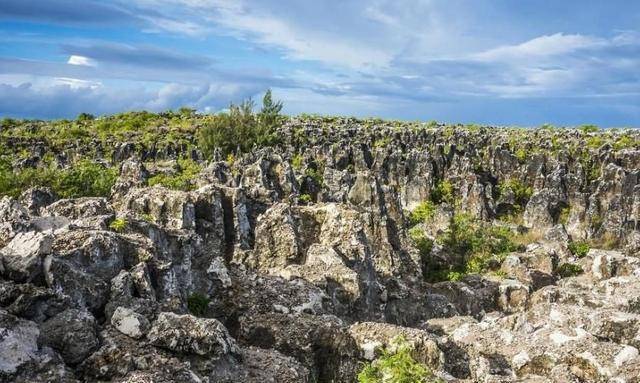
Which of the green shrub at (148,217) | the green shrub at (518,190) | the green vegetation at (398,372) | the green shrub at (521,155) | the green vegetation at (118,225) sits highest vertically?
the green shrub at (521,155)

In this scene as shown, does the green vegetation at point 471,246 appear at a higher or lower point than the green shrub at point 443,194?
lower

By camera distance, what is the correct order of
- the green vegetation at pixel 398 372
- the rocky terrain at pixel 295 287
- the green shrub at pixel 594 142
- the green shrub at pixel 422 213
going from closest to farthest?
the rocky terrain at pixel 295 287 → the green vegetation at pixel 398 372 → the green shrub at pixel 422 213 → the green shrub at pixel 594 142

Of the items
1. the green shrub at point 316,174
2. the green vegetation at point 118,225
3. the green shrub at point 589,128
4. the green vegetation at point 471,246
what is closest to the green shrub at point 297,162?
the green shrub at point 316,174

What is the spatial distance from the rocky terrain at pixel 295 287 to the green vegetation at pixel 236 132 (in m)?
25.3

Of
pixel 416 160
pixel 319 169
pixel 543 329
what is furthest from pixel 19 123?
pixel 543 329

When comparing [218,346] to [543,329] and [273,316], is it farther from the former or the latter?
[543,329]

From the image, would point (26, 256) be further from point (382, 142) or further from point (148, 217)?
point (382, 142)

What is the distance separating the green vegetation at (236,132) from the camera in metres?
69.3

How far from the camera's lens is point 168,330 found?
396 inches

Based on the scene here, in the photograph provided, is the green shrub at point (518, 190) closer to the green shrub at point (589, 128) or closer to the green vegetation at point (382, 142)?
the green vegetation at point (382, 142)

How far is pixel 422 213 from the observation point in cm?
4550

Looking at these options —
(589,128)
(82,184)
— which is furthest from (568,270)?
(589,128)

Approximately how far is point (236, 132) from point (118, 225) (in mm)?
56050

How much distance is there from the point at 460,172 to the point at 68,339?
167 feet
